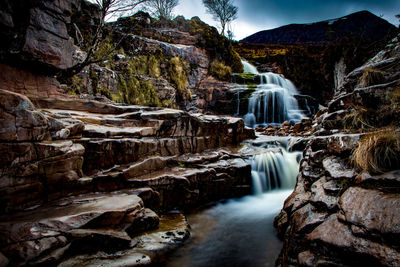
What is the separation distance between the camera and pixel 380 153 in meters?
2.58

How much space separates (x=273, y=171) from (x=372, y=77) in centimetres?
387

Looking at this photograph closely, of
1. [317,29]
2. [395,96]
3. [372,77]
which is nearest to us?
[395,96]

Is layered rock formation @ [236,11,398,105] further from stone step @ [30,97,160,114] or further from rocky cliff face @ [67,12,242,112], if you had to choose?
stone step @ [30,97,160,114]

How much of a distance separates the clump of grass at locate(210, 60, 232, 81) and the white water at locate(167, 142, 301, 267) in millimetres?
12698

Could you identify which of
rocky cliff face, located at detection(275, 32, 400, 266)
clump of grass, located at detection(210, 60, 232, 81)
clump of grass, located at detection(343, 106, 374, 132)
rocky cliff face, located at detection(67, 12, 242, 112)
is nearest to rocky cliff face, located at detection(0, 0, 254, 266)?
rocky cliff face, located at detection(67, 12, 242, 112)

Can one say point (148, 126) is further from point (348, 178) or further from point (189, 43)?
point (189, 43)

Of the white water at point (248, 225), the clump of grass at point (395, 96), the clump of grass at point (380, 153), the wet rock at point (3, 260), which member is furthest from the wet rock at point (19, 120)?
the clump of grass at point (395, 96)

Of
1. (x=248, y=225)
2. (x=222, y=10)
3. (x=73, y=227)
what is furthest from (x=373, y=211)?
(x=222, y=10)

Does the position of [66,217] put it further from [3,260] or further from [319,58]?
[319,58]

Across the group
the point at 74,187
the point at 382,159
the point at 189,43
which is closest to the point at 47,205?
the point at 74,187

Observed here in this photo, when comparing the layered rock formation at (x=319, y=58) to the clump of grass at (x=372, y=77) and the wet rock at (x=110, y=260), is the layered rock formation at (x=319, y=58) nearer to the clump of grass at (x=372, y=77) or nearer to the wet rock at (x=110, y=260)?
the clump of grass at (x=372, y=77)

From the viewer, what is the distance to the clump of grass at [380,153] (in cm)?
245

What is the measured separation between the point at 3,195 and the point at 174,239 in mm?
3066

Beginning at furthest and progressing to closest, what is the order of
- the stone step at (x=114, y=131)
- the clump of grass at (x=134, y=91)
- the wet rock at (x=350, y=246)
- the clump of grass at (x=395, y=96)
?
the clump of grass at (x=134, y=91), the stone step at (x=114, y=131), the clump of grass at (x=395, y=96), the wet rock at (x=350, y=246)
